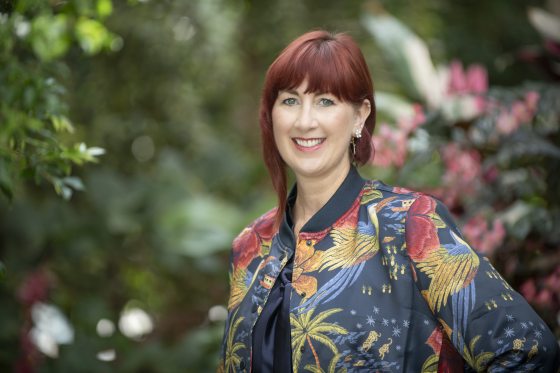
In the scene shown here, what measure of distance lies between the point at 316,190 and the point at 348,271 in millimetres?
272

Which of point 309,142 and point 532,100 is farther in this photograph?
point 532,100

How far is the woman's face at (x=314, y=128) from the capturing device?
73.9 inches

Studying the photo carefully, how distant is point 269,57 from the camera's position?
6207 millimetres

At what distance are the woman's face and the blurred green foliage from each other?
1.55 meters

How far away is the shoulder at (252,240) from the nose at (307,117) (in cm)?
36

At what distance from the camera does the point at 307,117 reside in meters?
1.87

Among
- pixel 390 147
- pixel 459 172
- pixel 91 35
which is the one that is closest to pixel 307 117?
pixel 91 35

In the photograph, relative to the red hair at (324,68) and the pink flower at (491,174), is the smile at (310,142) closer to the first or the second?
the red hair at (324,68)

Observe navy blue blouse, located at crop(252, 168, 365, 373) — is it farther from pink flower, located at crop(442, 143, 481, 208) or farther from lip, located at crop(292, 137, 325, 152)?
pink flower, located at crop(442, 143, 481, 208)

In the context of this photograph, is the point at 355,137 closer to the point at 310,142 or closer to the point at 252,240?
the point at 310,142

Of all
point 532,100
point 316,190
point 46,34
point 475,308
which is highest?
point 46,34

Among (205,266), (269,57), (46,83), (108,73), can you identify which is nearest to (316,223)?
(46,83)

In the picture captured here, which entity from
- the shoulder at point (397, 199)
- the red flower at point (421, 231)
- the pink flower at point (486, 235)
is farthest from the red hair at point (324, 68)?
the pink flower at point (486, 235)

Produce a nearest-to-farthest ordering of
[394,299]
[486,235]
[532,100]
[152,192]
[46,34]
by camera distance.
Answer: [394,299], [46,34], [486,235], [532,100], [152,192]
